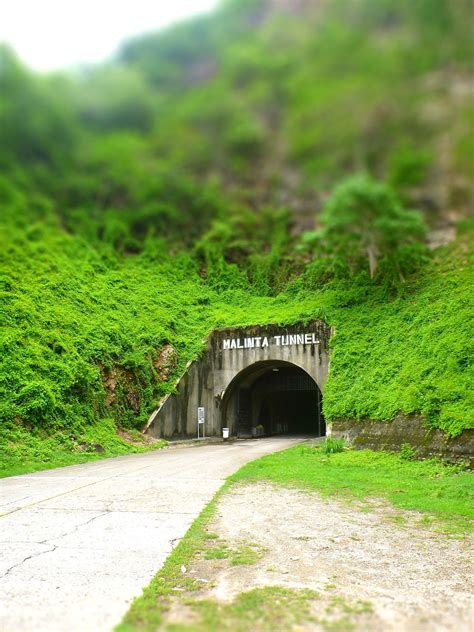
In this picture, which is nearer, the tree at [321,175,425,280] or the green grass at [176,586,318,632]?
the green grass at [176,586,318,632]

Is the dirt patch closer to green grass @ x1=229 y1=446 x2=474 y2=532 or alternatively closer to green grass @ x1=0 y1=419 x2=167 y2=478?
green grass @ x1=229 y1=446 x2=474 y2=532

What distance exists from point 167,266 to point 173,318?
18.5ft

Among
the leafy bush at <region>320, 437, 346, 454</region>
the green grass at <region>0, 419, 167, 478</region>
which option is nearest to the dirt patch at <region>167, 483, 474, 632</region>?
the green grass at <region>0, 419, 167, 478</region>

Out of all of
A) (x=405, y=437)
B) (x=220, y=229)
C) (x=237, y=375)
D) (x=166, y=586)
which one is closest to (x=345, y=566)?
(x=166, y=586)

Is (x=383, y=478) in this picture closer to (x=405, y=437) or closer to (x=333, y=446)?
(x=405, y=437)

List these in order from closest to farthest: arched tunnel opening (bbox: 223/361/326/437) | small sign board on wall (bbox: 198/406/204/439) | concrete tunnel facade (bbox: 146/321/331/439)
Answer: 1. concrete tunnel facade (bbox: 146/321/331/439)
2. small sign board on wall (bbox: 198/406/204/439)
3. arched tunnel opening (bbox: 223/361/326/437)

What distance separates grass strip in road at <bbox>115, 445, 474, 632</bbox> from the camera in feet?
12.2

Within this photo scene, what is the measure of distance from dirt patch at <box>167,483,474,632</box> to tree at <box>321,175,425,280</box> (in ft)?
18.5

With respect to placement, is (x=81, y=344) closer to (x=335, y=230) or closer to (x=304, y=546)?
(x=335, y=230)

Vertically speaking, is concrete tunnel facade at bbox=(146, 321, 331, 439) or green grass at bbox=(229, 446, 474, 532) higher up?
concrete tunnel facade at bbox=(146, 321, 331, 439)

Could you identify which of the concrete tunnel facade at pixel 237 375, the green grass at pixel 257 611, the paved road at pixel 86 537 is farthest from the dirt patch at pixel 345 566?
the concrete tunnel facade at pixel 237 375

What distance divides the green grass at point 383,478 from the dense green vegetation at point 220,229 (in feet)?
5.20

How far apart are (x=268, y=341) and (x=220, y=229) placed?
7.19m

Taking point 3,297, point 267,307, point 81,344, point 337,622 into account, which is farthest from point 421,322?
point 337,622
